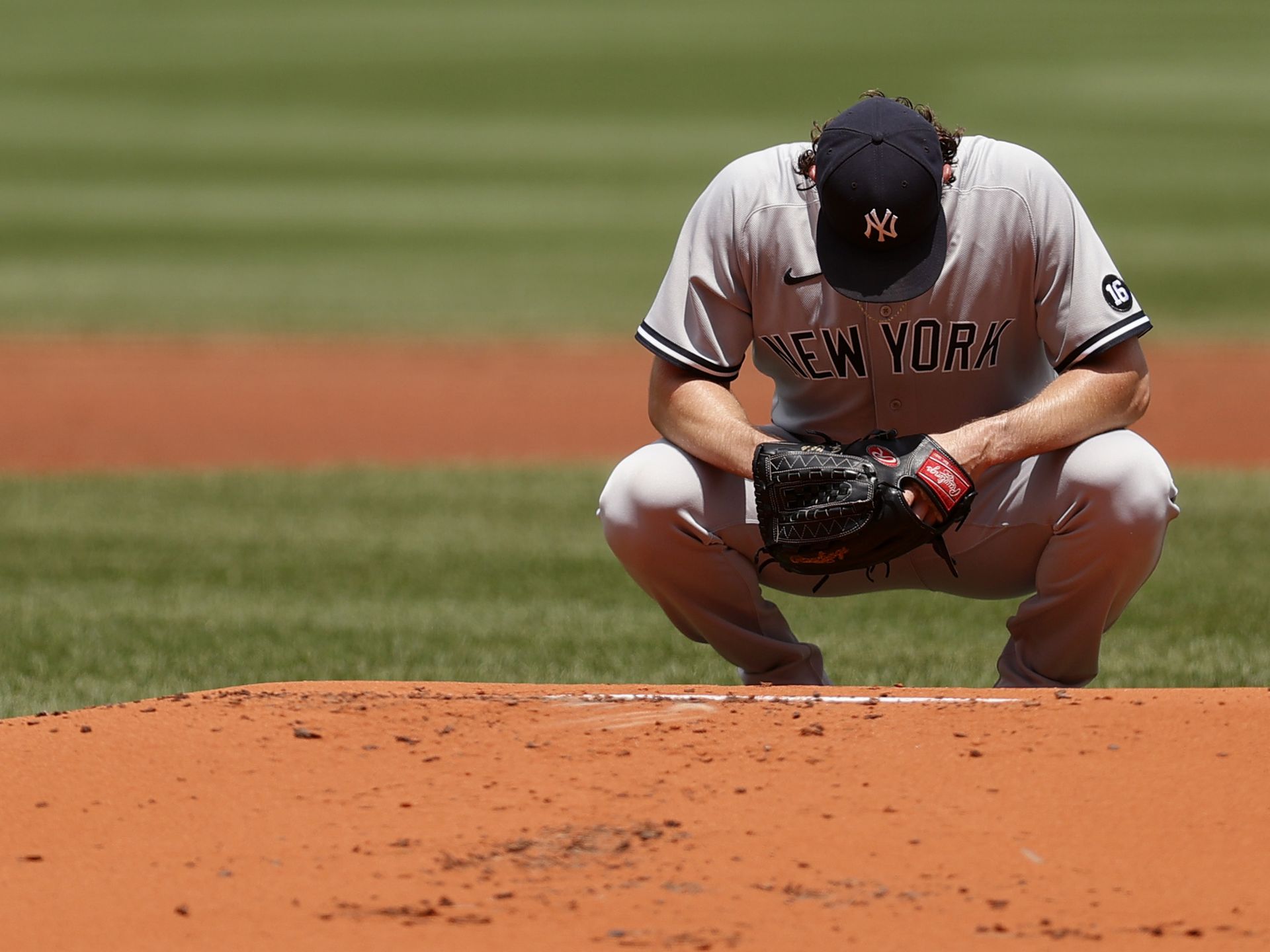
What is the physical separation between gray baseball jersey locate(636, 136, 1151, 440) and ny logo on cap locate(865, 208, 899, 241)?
8.4 inches

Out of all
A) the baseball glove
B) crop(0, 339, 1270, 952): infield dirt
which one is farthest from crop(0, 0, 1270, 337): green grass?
crop(0, 339, 1270, 952): infield dirt

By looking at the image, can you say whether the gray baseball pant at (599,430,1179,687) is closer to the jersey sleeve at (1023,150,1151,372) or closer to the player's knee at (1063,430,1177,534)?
the player's knee at (1063,430,1177,534)

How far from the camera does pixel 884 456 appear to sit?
343cm

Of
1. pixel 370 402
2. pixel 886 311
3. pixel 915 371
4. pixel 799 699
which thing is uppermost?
pixel 886 311

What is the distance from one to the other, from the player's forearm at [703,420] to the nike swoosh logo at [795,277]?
27 cm

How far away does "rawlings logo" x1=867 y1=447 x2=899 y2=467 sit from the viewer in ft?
11.2

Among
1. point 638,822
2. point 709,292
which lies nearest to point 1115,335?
point 709,292

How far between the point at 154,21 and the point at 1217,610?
27703 mm

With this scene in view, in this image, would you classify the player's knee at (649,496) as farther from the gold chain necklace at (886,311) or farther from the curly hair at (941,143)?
the curly hair at (941,143)

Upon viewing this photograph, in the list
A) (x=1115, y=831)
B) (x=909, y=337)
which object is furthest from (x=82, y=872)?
(x=909, y=337)

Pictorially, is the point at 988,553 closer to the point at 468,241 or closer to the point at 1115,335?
the point at 1115,335

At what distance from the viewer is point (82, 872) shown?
2539 mm

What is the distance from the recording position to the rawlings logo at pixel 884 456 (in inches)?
134

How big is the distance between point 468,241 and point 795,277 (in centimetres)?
1316
